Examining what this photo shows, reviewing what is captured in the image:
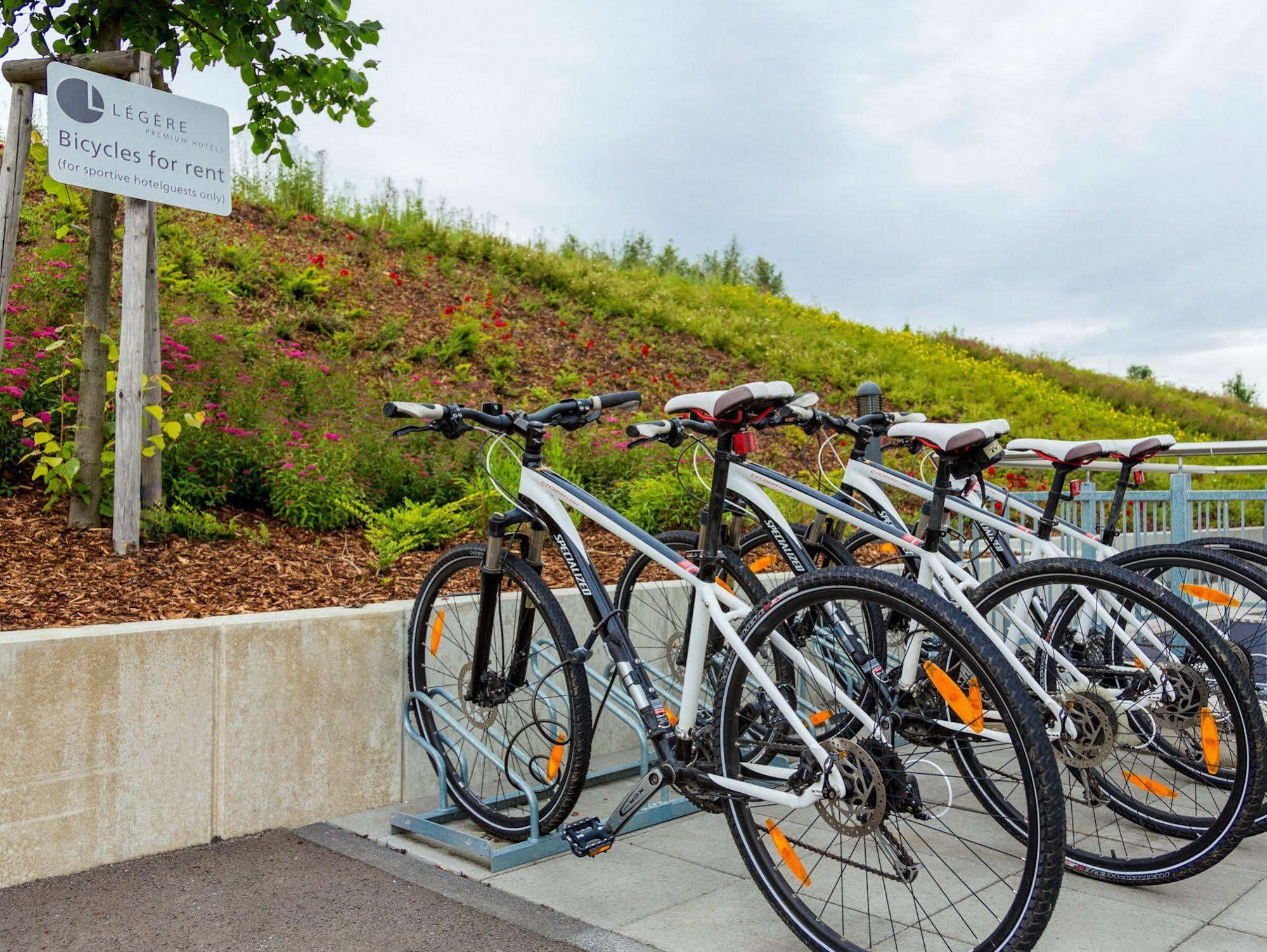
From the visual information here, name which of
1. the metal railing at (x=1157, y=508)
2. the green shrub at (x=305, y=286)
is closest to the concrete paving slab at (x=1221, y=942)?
the metal railing at (x=1157, y=508)

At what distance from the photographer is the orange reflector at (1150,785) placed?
10.2 feet

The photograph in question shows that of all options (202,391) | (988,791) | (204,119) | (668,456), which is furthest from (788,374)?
(988,791)

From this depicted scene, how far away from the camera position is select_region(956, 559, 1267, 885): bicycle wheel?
2744 mm

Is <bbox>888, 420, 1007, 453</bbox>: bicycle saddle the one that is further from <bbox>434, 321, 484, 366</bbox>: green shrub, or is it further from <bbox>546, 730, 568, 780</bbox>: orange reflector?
<bbox>434, 321, 484, 366</bbox>: green shrub

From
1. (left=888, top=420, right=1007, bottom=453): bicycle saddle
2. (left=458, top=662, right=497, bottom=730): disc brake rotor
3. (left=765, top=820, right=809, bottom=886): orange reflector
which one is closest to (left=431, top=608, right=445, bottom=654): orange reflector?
(left=458, top=662, right=497, bottom=730): disc brake rotor

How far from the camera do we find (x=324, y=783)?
3500mm

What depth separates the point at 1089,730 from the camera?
3.05 meters

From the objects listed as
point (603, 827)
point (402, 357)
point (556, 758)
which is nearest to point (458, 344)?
point (402, 357)

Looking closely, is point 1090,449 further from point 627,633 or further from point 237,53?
point 237,53

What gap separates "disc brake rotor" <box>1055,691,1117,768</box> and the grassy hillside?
9.10ft

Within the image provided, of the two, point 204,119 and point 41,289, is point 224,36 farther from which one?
point 41,289

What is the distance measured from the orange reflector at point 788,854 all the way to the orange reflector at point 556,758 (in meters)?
0.75

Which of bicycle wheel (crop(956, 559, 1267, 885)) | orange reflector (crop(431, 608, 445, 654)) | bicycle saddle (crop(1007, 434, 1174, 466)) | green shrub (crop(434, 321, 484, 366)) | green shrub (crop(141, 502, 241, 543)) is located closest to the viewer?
bicycle wheel (crop(956, 559, 1267, 885))

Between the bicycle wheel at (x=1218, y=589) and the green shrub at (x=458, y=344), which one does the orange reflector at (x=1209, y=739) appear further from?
the green shrub at (x=458, y=344)
